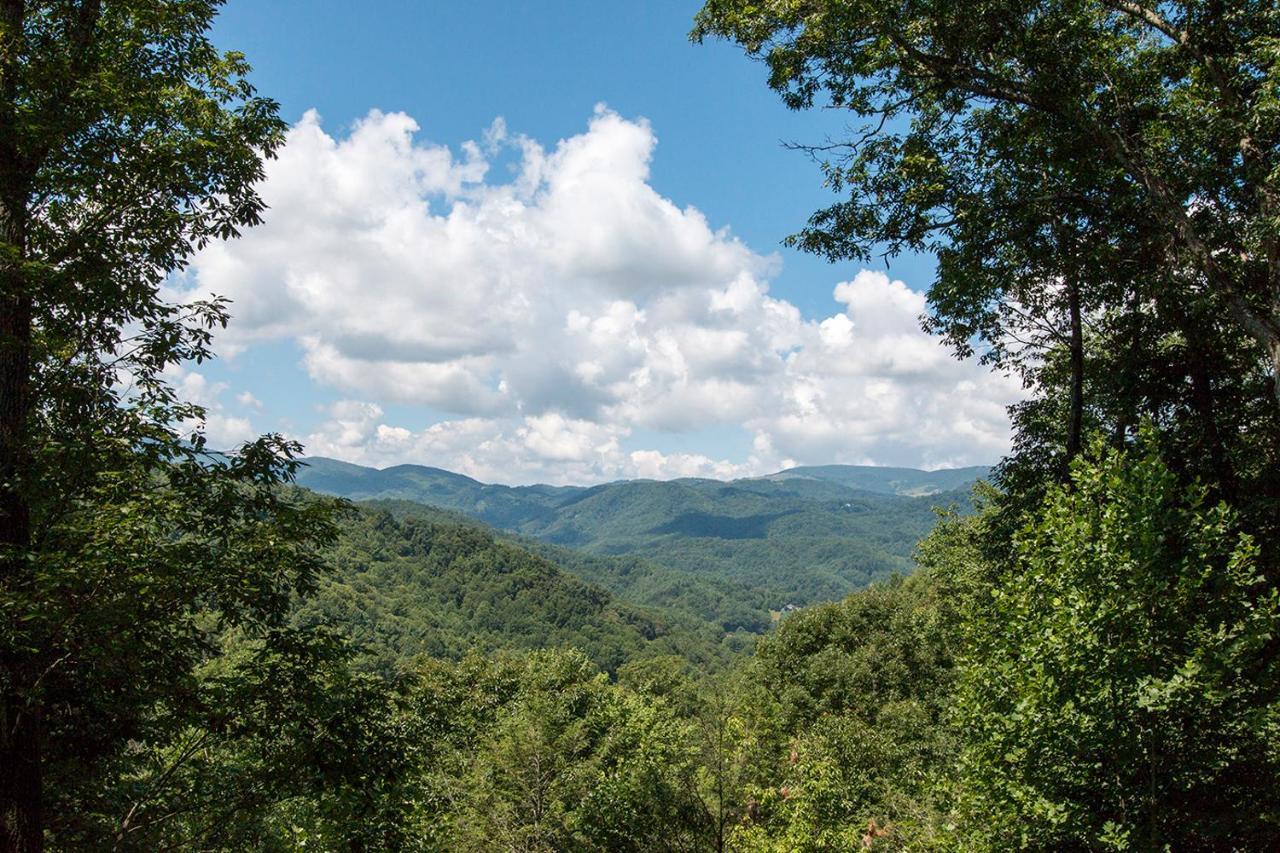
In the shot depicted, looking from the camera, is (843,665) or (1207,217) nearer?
(1207,217)

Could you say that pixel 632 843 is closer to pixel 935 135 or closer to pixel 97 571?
pixel 97 571

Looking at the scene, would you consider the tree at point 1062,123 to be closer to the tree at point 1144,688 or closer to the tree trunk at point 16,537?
the tree at point 1144,688

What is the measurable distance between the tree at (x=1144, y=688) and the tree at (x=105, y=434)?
29.4 feet

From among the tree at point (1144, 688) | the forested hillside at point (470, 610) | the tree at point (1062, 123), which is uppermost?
the tree at point (1062, 123)

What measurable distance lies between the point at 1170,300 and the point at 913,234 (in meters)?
3.82

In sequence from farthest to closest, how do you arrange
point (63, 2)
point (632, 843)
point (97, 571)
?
point (632, 843) → point (63, 2) → point (97, 571)

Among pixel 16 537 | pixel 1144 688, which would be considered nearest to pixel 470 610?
pixel 16 537

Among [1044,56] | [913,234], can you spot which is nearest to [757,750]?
[913,234]

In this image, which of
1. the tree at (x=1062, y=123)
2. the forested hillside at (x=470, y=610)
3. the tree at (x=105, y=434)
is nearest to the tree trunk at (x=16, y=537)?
the tree at (x=105, y=434)

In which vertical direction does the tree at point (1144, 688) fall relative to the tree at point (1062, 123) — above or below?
below

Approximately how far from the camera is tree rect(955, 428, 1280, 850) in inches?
309

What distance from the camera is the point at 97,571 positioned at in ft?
17.5

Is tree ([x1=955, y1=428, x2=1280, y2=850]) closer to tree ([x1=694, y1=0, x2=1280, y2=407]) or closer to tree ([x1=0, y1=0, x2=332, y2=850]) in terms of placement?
tree ([x1=694, y1=0, x2=1280, y2=407])

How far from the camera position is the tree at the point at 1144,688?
7.84 m
